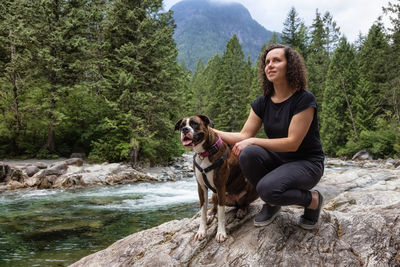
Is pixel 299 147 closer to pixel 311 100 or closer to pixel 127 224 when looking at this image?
pixel 311 100

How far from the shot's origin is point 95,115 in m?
18.6

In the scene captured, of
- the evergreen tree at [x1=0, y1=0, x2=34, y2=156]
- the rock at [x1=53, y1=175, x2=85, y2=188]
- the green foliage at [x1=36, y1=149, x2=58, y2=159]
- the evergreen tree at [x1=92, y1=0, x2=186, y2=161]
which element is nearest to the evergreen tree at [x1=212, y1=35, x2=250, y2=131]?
the evergreen tree at [x1=92, y1=0, x2=186, y2=161]

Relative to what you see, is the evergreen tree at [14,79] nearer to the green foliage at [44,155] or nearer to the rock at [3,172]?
the green foliage at [44,155]

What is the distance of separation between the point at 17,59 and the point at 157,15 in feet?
29.7

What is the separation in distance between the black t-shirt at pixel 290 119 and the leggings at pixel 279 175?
95 millimetres

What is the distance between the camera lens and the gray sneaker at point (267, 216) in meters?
2.67

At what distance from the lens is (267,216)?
8.82 ft

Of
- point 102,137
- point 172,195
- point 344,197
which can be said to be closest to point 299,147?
point 344,197

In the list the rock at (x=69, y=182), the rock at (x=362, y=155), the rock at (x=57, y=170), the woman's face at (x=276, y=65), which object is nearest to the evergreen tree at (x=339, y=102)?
the rock at (x=362, y=155)

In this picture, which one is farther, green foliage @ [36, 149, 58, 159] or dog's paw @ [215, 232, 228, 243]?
green foliage @ [36, 149, 58, 159]

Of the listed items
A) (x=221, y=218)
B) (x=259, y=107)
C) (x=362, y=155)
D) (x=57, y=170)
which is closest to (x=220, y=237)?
(x=221, y=218)

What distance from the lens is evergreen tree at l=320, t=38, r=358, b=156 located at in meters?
26.9

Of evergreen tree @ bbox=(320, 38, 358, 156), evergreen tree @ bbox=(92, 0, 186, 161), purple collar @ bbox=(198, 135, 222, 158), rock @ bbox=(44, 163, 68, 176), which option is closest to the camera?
purple collar @ bbox=(198, 135, 222, 158)

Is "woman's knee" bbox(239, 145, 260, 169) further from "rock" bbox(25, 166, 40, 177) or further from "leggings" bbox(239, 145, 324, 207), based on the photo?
"rock" bbox(25, 166, 40, 177)
